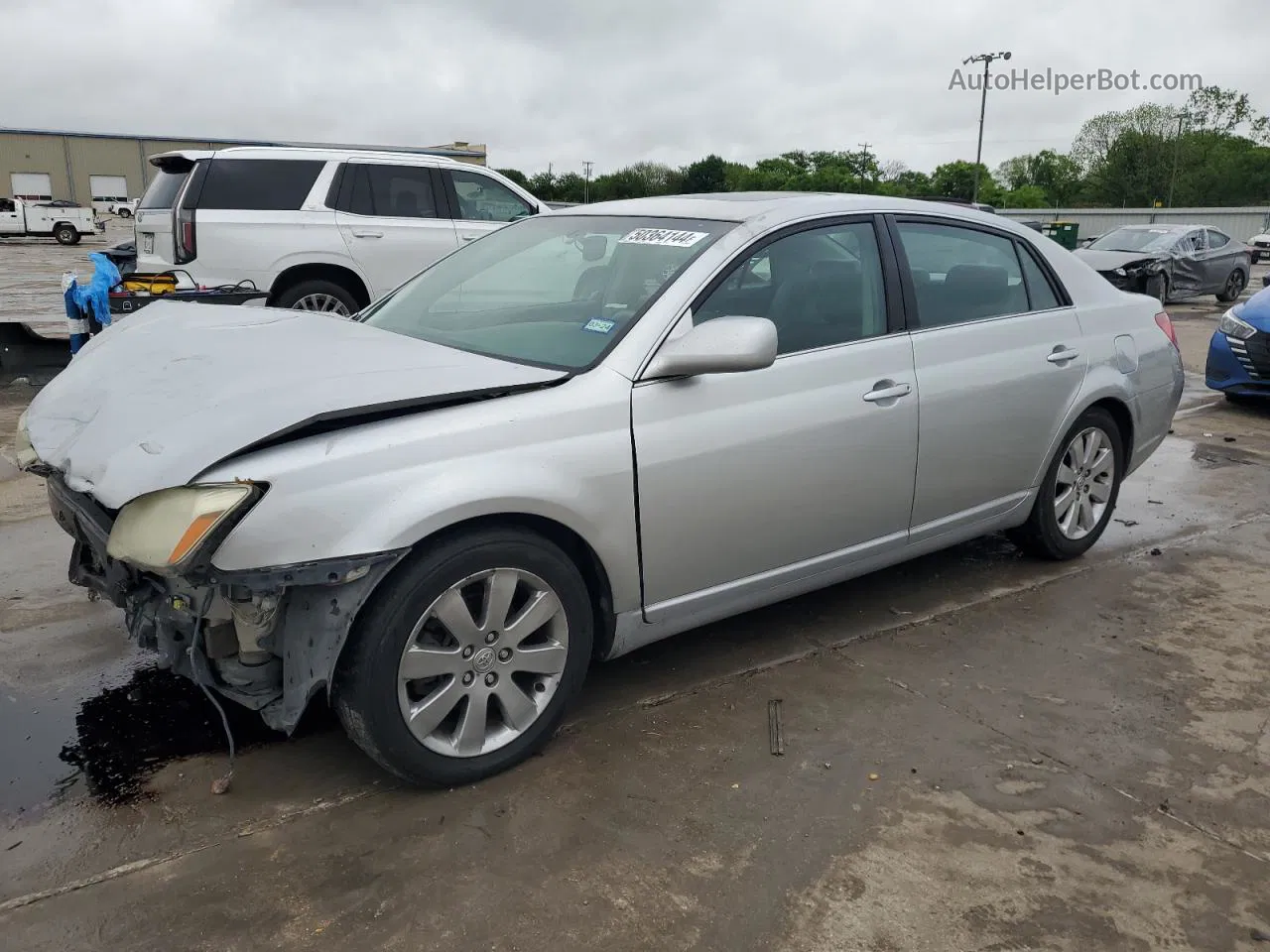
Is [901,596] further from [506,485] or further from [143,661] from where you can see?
[143,661]

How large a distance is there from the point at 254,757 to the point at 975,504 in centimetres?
284

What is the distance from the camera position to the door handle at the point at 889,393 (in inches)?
141

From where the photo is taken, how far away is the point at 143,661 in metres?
3.61

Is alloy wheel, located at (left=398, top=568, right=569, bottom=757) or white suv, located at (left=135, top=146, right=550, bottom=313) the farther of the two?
white suv, located at (left=135, top=146, right=550, bottom=313)

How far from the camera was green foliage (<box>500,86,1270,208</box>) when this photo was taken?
6900cm

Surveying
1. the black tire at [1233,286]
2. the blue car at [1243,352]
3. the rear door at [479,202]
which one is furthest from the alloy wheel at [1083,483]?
the black tire at [1233,286]

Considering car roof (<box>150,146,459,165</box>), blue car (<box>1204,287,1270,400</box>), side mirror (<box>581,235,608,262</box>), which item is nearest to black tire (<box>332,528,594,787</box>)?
side mirror (<box>581,235,608,262</box>)

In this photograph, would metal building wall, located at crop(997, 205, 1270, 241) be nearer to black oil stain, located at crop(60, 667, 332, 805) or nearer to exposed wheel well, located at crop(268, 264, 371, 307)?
exposed wheel well, located at crop(268, 264, 371, 307)

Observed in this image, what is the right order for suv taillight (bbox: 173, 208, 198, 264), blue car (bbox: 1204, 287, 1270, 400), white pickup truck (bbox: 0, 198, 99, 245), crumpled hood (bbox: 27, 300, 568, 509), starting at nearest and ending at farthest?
crumpled hood (bbox: 27, 300, 568, 509) < suv taillight (bbox: 173, 208, 198, 264) < blue car (bbox: 1204, 287, 1270, 400) < white pickup truck (bbox: 0, 198, 99, 245)

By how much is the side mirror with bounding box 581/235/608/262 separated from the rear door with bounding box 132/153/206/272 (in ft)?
18.9

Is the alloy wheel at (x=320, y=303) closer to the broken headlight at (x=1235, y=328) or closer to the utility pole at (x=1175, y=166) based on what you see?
the broken headlight at (x=1235, y=328)

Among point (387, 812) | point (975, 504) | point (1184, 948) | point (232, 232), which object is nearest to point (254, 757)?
point (387, 812)

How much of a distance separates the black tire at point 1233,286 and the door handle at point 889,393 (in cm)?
1844

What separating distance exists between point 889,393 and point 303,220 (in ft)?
21.2
